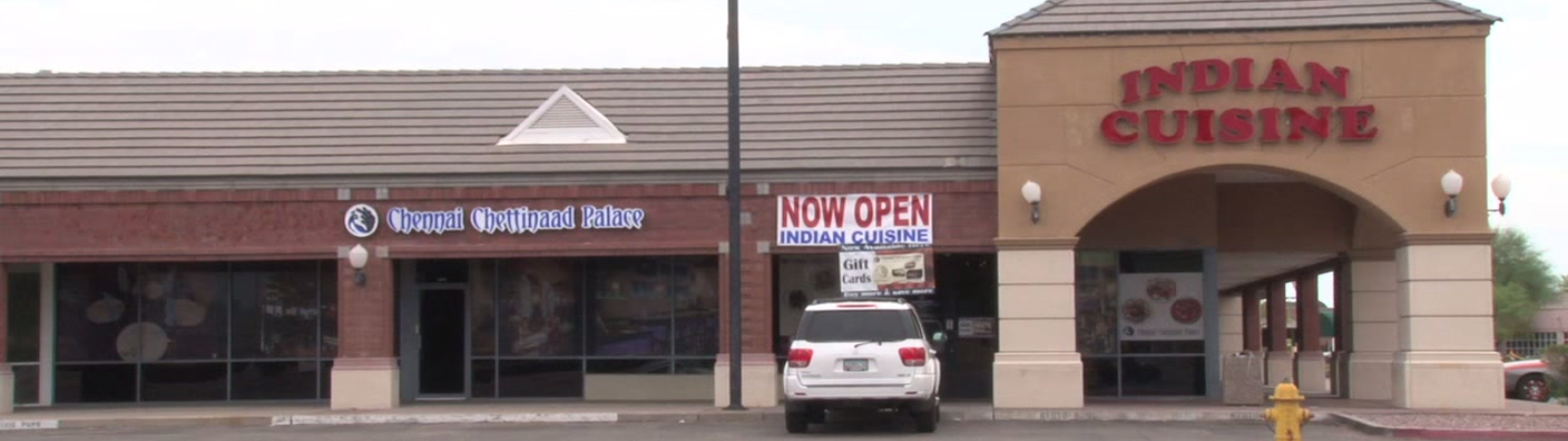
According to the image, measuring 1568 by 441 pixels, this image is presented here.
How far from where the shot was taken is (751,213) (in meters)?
25.7

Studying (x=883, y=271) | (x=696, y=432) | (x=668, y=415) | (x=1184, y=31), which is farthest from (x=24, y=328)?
(x=1184, y=31)

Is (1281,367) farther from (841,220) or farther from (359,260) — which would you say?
(359,260)

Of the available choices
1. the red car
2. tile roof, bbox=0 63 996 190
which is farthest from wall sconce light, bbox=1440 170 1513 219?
the red car

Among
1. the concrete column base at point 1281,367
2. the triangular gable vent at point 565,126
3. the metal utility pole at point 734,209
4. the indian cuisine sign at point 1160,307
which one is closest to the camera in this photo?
the metal utility pole at point 734,209

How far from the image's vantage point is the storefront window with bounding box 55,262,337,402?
28.2m

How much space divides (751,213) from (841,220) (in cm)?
125

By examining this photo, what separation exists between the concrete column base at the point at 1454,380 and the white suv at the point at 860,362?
23.9ft

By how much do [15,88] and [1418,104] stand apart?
66.9 ft

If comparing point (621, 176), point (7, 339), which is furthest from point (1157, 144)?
point (7, 339)

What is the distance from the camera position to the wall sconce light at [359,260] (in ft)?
84.1

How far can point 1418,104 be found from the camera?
79.7ft

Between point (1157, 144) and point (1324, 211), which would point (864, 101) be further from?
point (1324, 211)

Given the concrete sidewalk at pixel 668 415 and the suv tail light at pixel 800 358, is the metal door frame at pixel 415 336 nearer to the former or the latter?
the concrete sidewalk at pixel 668 415

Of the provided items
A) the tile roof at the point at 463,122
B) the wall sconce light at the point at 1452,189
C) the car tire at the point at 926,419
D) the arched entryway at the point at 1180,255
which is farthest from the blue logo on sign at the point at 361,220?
the wall sconce light at the point at 1452,189
